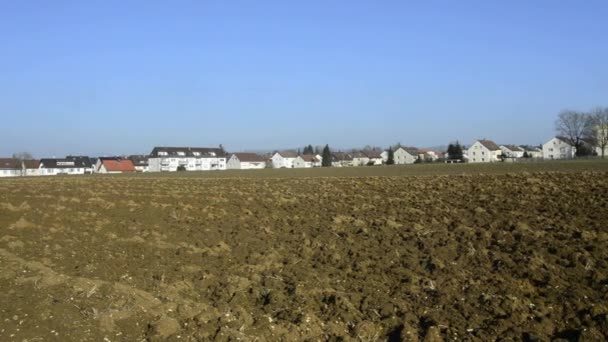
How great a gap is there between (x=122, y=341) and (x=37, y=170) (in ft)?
498

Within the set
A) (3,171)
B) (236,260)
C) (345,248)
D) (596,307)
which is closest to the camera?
(596,307)

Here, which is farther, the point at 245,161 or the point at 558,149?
the point at 245,161

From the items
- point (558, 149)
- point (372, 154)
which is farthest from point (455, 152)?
point (372, 154)

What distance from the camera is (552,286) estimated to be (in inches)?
360

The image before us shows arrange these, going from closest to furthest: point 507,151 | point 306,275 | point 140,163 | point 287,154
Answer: point 306,275, point 140,163, point 507,151, point 287,154

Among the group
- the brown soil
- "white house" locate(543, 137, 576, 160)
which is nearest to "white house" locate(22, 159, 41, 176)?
"white house" locate(543, 137, 576, 160)

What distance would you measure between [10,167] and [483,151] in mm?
128189

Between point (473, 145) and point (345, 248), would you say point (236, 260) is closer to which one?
point (345, 248)

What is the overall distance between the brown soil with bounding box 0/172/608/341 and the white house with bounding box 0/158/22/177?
13576cm

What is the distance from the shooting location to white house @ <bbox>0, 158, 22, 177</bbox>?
135275 millimetres

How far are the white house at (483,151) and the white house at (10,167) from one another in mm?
122492

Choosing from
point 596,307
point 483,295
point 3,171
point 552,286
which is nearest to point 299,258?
point 483,295

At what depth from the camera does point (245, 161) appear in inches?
6260

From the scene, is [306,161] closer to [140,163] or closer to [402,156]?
[402,156]
